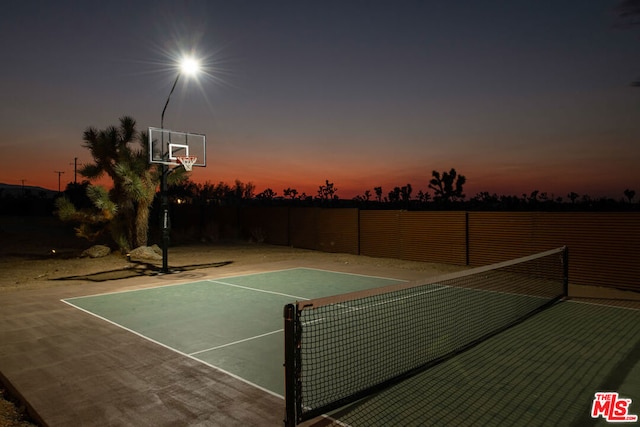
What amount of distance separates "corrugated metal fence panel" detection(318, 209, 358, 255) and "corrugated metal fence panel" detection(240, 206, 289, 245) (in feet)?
10.5

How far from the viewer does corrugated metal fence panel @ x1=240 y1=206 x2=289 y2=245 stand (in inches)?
1021

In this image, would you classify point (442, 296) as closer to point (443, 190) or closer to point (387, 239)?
point (387, 239)

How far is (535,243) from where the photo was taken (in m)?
15.0

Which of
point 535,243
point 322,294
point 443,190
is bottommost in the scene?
point 322,294

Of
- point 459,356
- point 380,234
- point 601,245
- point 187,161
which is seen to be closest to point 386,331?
point 459,356

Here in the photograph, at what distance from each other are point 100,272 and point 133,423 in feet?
40.7

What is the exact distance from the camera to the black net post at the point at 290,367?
4.51m

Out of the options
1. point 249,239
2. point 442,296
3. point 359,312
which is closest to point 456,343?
point 359,312

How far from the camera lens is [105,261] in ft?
59.6

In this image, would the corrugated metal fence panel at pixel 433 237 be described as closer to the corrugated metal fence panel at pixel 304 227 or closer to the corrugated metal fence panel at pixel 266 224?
the corrugated metal fence panel at pixel 304 227

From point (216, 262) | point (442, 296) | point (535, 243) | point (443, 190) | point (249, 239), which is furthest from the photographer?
point (443, 190)

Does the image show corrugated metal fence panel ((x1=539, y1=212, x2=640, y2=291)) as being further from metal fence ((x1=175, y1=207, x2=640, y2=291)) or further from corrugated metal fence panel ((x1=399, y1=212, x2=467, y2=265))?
corrugated metal fence panel ((x1=399, y1=212, x2=467, y2=265))

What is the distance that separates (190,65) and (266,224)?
1487 centimetres

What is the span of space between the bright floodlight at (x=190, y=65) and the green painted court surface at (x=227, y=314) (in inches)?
260
